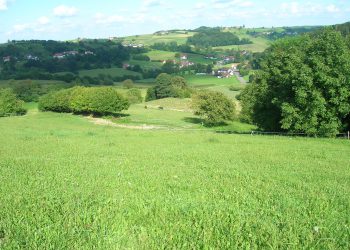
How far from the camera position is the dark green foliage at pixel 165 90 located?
14575 centimetres

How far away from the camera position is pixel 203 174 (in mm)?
15242

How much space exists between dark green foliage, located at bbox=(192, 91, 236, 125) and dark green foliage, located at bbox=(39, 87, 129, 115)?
21.1m

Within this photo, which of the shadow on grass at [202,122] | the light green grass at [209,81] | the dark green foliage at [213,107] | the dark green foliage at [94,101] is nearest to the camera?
the dark green foliage at [213,107]

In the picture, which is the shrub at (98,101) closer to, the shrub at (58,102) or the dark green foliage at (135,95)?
the shrub at (58,102)

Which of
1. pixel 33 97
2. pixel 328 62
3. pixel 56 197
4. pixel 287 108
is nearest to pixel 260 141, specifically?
pixel 287 108

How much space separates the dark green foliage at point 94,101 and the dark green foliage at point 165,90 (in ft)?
160

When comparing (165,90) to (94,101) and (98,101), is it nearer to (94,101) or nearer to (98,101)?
(98,101)

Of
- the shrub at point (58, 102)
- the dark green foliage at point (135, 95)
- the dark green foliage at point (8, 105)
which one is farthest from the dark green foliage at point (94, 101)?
the dark green foliage at point (135, 95)

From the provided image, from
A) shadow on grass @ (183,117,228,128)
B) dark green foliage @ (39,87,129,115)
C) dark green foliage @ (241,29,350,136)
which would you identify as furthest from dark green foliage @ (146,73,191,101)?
dark green foliage @ (241,29,350,136)

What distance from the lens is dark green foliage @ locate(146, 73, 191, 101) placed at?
478 ft

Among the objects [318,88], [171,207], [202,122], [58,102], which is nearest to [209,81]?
[58,102]

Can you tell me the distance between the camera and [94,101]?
9012 centimetres

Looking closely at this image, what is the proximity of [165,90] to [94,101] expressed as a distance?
193ft

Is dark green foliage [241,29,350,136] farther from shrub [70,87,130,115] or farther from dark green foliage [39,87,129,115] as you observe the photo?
dark green foliage [39,87,129,115]
